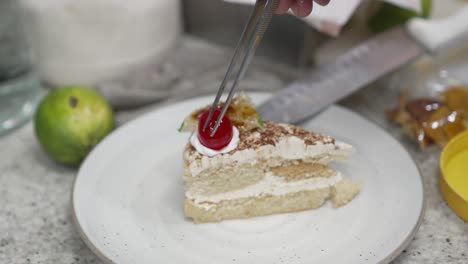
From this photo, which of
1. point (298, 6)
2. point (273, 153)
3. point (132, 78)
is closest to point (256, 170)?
point (273, 153)

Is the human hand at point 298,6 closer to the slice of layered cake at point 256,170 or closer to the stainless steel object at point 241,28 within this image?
the slice of layered cake at point 256,170

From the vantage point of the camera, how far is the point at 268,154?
0.88 metres

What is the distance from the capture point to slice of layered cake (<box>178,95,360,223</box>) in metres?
0.86

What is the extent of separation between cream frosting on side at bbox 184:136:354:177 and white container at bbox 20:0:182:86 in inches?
17.9

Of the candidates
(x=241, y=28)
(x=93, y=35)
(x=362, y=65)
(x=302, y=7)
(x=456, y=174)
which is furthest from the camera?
(x=241, y=28)

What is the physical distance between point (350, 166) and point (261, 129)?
0.61ft

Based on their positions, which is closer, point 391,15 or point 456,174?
point 456,174

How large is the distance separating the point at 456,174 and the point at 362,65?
277mm

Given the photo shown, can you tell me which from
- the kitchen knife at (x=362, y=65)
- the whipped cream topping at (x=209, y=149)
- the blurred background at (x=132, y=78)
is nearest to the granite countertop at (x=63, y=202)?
the blurred background at (x=132, y=78)

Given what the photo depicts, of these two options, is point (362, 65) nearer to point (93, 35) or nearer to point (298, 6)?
point (298, 6)

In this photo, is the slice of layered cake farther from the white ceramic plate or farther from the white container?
the white container

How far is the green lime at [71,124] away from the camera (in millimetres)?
997

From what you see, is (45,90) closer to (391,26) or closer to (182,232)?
(182,232)

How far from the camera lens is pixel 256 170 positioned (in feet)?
2.93
